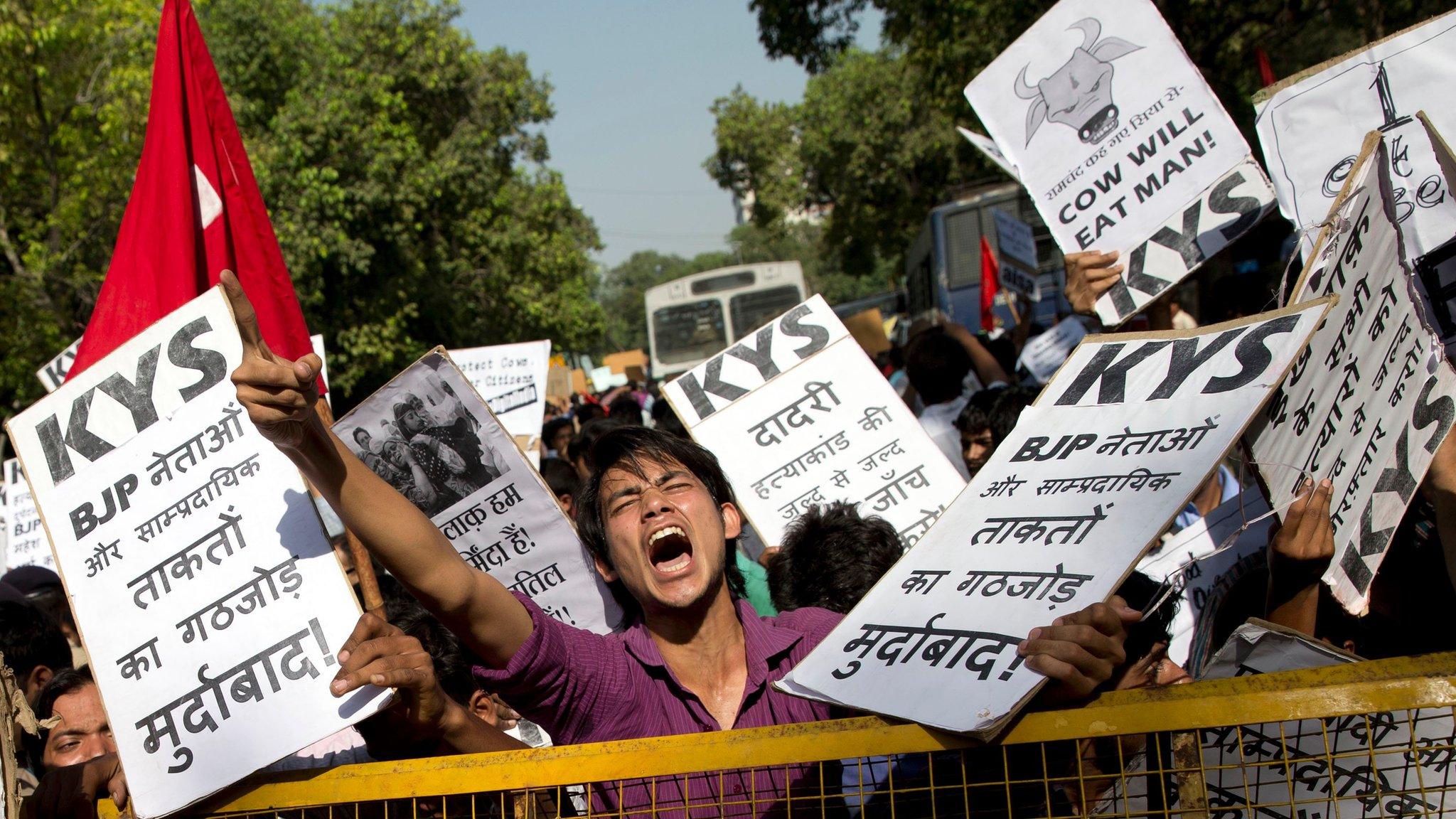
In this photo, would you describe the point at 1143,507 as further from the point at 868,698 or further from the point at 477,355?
the point at 477,355

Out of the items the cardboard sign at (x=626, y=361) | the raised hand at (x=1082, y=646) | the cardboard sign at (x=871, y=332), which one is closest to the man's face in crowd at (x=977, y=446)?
the raised hand at (x=1082, y=646)

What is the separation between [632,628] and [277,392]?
935 millimetres

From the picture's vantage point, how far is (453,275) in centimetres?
2805

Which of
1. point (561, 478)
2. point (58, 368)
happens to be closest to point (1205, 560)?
point (561, 478)

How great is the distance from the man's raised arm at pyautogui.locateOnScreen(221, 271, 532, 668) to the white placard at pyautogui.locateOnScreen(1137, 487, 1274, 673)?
1717 mm

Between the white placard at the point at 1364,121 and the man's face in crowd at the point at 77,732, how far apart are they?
10.9 feet

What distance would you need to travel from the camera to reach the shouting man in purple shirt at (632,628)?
2031 mm

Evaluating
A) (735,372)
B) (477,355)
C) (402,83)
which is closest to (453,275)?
(402,83)

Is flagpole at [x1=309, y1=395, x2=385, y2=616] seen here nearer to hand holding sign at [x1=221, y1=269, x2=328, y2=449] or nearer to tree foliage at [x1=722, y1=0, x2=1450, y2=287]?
hand holding sign at [x1=221, y1=269, x2=328, y2=449]

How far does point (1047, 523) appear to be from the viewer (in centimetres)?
207

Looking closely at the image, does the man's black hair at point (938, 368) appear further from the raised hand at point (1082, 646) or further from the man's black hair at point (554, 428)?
the man's black hair at point (554, 428)

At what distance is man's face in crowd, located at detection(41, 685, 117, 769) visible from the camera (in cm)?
316

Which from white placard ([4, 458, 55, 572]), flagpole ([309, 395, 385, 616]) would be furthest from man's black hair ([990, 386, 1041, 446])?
white placard ([4, 458, 55, 572])

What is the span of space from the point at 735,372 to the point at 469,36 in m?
25.7
